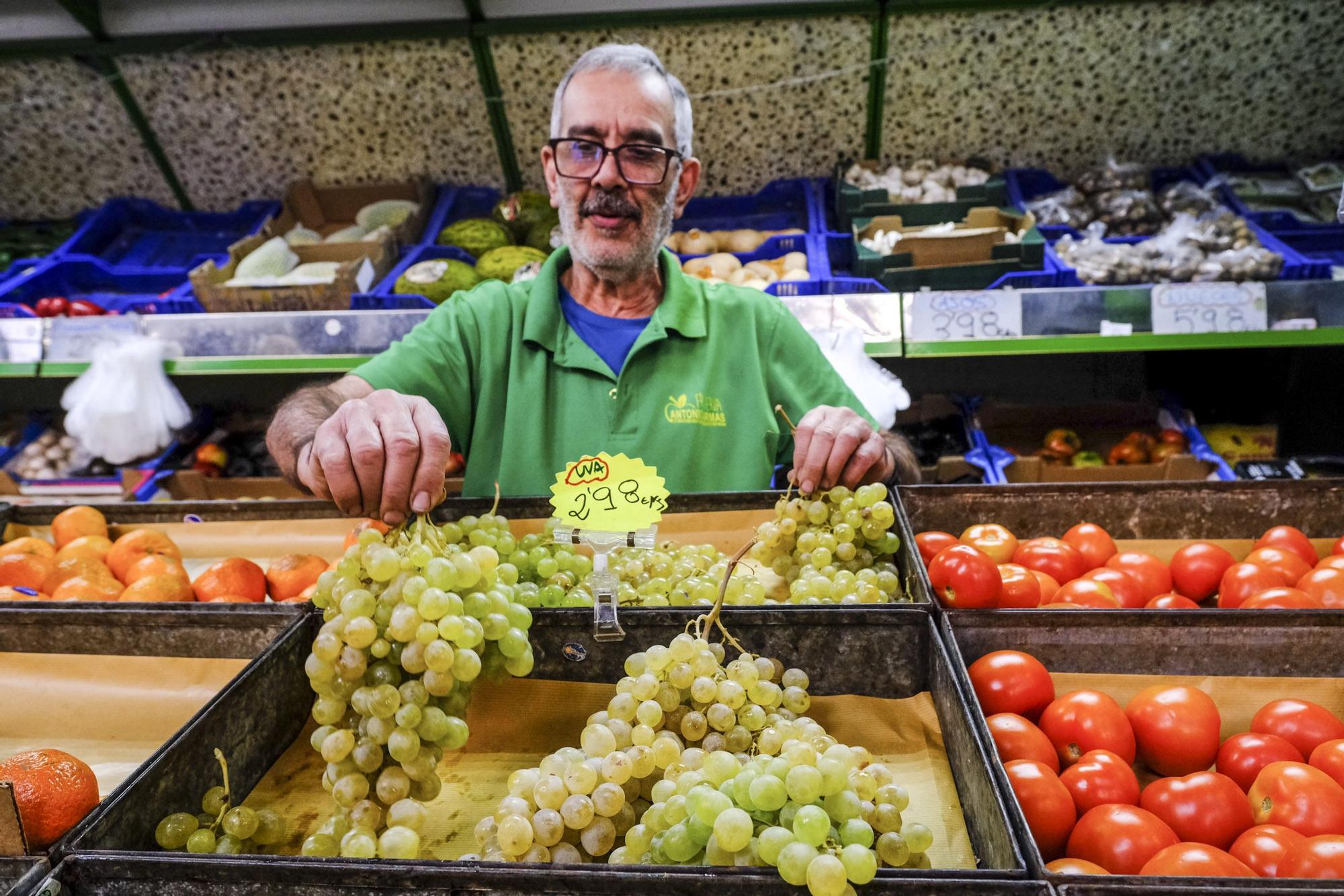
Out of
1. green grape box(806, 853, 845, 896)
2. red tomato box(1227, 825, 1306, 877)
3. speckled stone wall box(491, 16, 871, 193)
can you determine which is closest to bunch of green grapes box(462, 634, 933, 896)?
green grape box(806, 853, 845, 896)

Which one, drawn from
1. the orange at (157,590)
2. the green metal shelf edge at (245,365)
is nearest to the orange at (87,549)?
the orange at (157,590)

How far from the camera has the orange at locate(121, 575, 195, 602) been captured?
1335 mm

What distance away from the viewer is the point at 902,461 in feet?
5.56

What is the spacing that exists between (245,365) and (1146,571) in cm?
252

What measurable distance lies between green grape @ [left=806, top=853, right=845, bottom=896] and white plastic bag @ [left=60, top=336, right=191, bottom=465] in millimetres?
2746

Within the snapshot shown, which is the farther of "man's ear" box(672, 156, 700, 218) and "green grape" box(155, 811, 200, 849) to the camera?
"man's ear" box(672, 156, 700, 218)

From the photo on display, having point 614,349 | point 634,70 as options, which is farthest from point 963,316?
point 634,70

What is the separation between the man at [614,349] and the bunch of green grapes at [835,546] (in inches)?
21.2

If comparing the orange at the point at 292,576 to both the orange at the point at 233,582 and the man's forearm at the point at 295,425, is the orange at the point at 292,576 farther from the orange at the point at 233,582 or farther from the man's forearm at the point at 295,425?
the man's forearm at the point at 295,425

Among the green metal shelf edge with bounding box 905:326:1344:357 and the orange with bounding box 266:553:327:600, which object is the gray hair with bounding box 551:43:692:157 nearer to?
the green metal shelf edge with bounding box 905:326:1344:357

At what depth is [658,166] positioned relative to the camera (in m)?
1.97

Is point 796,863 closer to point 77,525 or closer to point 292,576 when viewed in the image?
point 292,576

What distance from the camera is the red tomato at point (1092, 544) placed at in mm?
1385

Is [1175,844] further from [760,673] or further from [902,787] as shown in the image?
[760,673]
